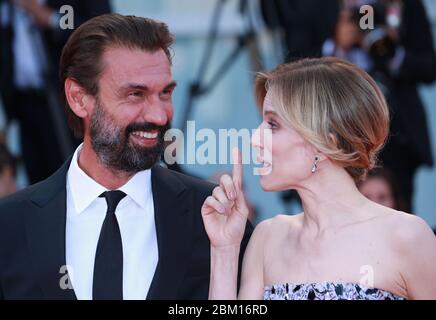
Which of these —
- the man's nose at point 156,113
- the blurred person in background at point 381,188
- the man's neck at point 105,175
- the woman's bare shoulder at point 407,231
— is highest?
the man's nose at point 156,113

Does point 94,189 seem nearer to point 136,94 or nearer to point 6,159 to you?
point 136,94

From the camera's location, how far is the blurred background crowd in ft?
14.3

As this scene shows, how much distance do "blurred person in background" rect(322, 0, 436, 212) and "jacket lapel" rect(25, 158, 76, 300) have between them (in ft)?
6.28

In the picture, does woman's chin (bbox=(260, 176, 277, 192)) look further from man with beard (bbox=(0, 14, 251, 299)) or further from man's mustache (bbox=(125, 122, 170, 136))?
man's mustache (bbox=(125, 122, 170, 136))

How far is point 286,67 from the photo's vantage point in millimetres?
2836

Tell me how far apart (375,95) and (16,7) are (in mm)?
2332

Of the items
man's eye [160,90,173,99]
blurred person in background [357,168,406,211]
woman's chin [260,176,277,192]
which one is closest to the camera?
woman's chin [260,176,277,192]

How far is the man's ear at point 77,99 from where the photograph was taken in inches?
116

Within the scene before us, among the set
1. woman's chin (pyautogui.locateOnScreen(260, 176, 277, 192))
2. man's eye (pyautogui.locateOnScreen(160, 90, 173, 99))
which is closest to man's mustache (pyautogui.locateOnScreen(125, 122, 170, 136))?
man's eye (pyautogui.locateOnScreen(160, 90, 173, 99))

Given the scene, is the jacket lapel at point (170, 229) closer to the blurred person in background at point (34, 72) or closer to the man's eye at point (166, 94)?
the man's eye at point (166, 94)

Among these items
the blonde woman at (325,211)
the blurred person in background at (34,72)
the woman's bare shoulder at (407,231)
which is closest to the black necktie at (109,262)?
the blonde woman at (325,211)
